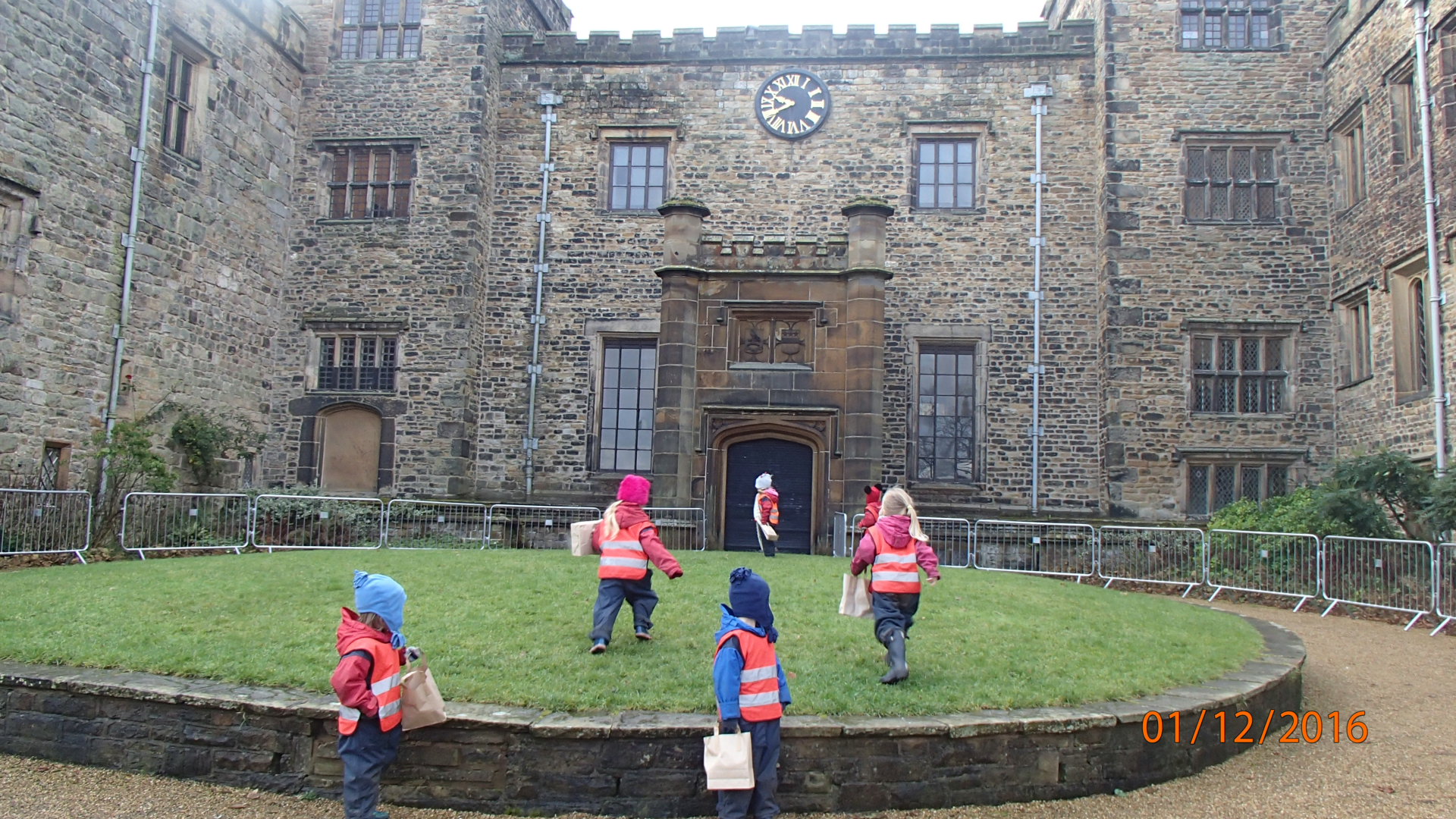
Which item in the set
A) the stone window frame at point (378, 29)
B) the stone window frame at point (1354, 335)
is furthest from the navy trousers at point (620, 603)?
the stone window frame at point (378, 29)

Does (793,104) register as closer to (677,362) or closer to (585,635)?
(677,362)

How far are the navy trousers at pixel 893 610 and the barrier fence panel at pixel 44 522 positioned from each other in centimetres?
1101

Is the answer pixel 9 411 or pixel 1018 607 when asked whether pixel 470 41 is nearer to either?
pixel 9 411

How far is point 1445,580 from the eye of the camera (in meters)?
12.8

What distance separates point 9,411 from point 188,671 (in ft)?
32.9

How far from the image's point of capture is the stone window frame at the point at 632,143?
21219 mm

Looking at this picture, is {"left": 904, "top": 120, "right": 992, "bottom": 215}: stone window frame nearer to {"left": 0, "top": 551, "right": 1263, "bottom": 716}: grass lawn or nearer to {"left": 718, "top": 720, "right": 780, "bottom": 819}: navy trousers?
{"left": 0, "top": 551, "right": 1263, "bottom": 716}: grass lawn

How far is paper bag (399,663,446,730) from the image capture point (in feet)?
19.0

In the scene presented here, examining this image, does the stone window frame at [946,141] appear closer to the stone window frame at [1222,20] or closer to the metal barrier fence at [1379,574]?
the stone window frame at [1222,20]

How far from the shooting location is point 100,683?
260 inches

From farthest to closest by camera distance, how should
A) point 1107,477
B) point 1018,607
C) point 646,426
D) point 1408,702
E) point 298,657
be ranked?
point 646,426, point 1107,477, point 1018,607, point 1408,702, point 298,657

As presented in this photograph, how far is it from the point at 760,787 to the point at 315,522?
13322mm

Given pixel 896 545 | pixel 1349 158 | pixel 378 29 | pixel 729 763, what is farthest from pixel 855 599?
pixel 378 29

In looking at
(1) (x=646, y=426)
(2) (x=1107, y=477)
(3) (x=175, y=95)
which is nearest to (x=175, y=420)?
(3) (x=175, y=95)
